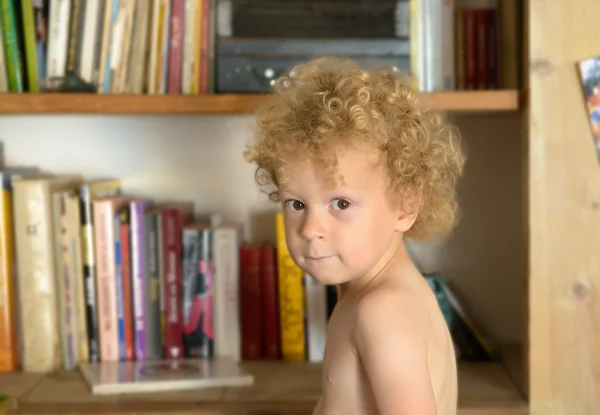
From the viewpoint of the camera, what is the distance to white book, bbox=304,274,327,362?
51.4 inches

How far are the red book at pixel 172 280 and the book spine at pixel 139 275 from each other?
0.12 ft

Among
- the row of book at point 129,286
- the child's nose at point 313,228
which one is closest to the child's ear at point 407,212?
the child's nose at point 313,228

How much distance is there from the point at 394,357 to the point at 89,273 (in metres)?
0.71

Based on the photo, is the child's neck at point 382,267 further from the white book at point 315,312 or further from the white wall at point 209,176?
the white wall at point 209,176

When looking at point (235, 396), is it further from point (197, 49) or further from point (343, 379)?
point (197, 49)

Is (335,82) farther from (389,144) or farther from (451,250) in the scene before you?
(451,250)

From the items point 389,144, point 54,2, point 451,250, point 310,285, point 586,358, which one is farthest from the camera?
point 451,250

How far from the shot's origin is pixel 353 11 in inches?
46.0

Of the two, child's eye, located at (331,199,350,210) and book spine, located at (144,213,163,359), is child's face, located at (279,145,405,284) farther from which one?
book spine, located at (144,213,163,359)

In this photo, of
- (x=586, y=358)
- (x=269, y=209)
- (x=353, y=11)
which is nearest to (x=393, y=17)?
(x=353, y=11)

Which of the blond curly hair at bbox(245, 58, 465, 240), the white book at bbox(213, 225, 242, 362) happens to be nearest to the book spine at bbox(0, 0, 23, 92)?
the white book at bbox(213, 225, 242, 362)

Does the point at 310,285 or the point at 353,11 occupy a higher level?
the point at 353,11

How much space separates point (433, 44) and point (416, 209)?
1.44ft

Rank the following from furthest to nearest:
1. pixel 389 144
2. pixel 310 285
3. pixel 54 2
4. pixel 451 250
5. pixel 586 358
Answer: pixel 451 250 < pixel 310 285 < pixel 54 2 < pixel 586 358 < pixel 389 144
